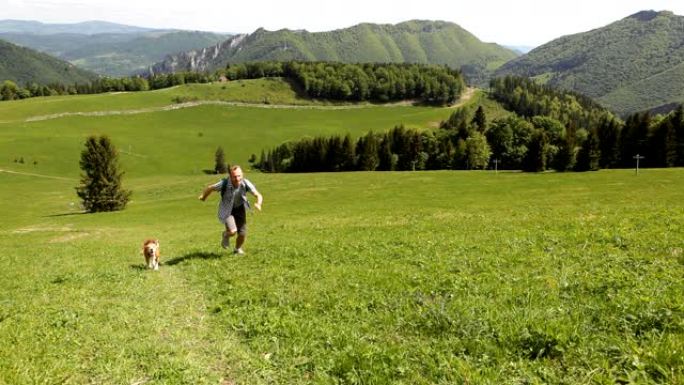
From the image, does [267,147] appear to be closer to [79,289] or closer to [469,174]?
[469,174]

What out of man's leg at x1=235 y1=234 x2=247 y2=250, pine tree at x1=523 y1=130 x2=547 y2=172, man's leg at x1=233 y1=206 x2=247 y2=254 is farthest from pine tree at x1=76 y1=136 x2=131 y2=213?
pine tree at x1=523 y1=130 x2=547 y2=172

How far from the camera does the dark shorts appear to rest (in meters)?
19.3

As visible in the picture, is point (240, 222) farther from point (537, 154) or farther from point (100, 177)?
point (537, 154)

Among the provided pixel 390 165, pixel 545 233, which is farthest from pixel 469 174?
pixel 545 233

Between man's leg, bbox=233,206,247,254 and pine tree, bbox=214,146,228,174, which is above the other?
man's leg, bbox=233,206,247,254

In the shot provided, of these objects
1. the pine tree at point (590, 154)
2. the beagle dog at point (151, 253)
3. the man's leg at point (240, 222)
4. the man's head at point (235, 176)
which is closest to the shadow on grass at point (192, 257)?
the beagle dog at point (151, 253)

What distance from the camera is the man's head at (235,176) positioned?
61.7 ft

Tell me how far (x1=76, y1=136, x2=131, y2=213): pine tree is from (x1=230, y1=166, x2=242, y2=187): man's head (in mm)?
60428

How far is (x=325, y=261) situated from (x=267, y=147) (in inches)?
7080

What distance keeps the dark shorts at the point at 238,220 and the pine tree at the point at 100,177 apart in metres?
59.9

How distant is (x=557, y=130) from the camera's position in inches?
6102

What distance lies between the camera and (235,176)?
18812 millimetres

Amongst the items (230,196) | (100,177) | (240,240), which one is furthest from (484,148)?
(230,196)

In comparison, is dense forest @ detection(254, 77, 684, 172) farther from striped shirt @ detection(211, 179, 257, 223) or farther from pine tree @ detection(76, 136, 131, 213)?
striped shirt @ detection(211, 179, 257, 223)
